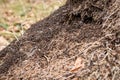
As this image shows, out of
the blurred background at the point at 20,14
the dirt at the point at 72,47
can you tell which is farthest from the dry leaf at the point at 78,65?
the blurred background at the point at 20,14

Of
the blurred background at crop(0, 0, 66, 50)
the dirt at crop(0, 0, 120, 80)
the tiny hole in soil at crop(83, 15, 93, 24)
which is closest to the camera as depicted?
the dirt at crop(0, 0, 120, 80)

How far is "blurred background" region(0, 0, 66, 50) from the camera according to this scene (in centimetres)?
599

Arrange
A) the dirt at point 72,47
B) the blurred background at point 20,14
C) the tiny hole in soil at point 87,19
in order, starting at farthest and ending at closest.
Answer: the blurred background at point 20,14 < the tiny hole in soil at point 87,19 < the dirt at point 72,47

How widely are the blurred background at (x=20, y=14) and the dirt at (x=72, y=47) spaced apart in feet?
6.32

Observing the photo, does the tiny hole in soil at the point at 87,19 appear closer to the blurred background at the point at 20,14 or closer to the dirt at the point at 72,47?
the dirt at the point at 72,47

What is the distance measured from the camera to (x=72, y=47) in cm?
324

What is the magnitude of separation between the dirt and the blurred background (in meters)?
1.93

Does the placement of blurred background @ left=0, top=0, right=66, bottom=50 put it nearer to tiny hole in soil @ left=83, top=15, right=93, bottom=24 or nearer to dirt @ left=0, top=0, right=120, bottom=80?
dirt @ left=0, top=0, right=120, bottom=80

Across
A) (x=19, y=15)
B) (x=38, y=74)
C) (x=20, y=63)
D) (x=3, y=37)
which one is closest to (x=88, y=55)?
(x=38, y=74)

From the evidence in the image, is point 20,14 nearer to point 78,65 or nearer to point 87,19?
point 87,19

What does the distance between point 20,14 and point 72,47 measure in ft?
13.5

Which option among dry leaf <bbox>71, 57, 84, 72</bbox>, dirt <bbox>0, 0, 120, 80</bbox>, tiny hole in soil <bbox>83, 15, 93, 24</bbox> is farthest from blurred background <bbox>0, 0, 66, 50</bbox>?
dry leaf <bbox>71, 57, 84, 72</bbox>

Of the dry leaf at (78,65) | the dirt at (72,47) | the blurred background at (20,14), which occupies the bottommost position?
the dry leaf at (78,65)

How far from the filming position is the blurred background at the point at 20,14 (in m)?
5.99
